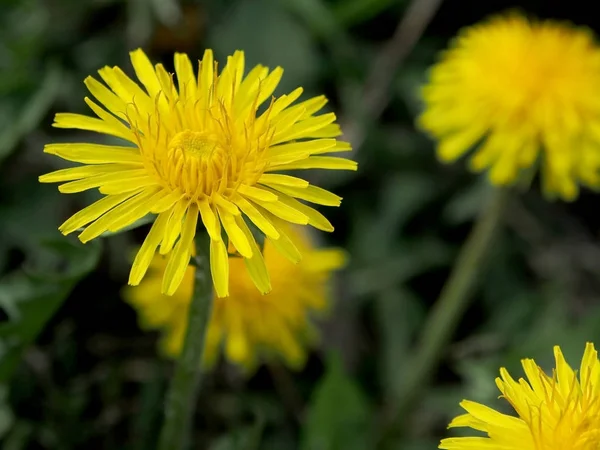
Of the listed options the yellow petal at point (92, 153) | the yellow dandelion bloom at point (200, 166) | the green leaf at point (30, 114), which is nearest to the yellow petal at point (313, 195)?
the yellow dandelion bloom at point (200, 166)

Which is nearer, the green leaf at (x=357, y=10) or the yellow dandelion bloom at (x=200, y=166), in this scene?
the yellow dandelion bloom at (x=200, y=166)

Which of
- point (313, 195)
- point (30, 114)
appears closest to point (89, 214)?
point (313, 195)

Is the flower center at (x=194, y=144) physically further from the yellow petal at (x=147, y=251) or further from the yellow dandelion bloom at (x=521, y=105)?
the yellow dandelion bloom at (x=521, y=105)

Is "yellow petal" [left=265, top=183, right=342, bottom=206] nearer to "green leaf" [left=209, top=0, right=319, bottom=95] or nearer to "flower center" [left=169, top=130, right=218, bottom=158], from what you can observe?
"flower center" [left=169, top=130, right=218, bottom=158]

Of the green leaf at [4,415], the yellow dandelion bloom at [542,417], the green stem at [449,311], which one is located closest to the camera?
the yellow dandelion bloom at [542,417]

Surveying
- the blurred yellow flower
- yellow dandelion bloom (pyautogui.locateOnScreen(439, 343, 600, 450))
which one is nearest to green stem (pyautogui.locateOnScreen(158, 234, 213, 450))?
the blurred yellow flower
